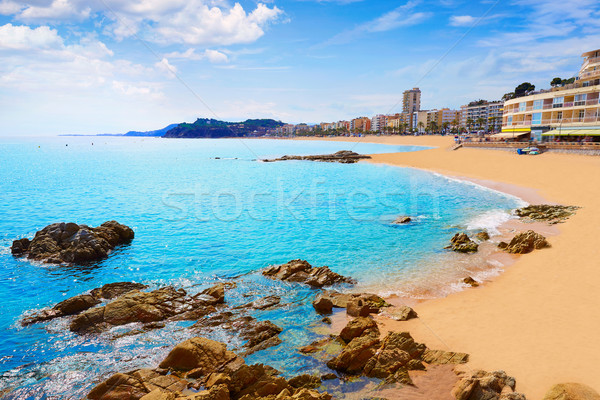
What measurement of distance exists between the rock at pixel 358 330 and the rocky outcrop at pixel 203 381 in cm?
245

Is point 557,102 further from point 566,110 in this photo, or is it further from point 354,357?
point 354,357

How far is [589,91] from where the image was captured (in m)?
58.1

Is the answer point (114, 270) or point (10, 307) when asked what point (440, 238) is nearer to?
point (114, 270)

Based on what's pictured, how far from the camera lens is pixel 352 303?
47.3 feet

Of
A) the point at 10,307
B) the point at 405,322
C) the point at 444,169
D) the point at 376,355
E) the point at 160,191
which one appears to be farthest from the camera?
the point at 444,169

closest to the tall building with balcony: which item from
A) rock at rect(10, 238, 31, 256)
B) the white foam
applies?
the white foam

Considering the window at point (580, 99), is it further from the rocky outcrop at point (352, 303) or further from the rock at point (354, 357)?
the rock at point (354, 357)

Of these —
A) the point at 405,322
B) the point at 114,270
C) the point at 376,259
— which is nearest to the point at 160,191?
the point at 114,270

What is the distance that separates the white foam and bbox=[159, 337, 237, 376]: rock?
2187cm

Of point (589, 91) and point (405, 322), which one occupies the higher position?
point (589, 91)

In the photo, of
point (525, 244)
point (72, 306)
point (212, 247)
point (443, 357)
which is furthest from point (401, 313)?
point (212, 247)

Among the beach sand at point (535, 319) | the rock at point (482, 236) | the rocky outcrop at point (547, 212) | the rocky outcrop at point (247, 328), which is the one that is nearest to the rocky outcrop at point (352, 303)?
the beach sand at point (535, 319)

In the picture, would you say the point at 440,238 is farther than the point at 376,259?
Yes

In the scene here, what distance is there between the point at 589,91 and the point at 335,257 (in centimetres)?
6392
